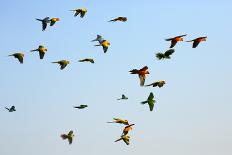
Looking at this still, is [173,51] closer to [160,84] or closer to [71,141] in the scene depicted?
[160,84]

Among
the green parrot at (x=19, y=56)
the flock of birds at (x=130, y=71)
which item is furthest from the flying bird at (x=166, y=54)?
the green parrot at (x=19, y=56)

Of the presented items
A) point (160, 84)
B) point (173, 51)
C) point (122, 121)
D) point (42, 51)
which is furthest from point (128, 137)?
point (42, 51)

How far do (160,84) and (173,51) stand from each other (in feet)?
14.3

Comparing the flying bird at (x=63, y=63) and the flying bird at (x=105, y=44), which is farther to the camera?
the flying bird at (x=63, y=63)

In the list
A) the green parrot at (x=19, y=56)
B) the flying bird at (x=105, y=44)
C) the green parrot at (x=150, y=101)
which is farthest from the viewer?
the green parrot at (x=19, y=56)

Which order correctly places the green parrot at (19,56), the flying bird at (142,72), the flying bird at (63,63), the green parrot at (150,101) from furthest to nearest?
the green parrot at (19,56), the flying bird at (63,63), the green parrot at (150,101), the flying bird at (142,72)

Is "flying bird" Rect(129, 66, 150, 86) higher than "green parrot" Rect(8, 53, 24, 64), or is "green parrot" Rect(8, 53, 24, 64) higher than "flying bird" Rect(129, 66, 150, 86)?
"green parrot" Rect(8, 53, 24, 64)

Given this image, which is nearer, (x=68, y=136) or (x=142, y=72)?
(x=142, y=72)

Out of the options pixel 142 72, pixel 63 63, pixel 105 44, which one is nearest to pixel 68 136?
pixel 63 63

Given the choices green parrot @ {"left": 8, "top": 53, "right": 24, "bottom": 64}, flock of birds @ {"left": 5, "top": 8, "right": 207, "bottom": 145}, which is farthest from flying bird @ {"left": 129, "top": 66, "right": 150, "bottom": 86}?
green parrot @ {"left": 8, "top": 53, "right": 24, "bottom": 64}

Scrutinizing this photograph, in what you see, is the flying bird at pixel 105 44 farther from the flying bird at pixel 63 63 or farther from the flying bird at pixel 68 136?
the flying bird at pixel 68 136

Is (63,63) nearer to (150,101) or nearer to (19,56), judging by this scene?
(19,56)

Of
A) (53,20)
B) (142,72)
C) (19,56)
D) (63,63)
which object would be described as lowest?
(142,72)

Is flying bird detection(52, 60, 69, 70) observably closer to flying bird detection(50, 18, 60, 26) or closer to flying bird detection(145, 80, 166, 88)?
flying bird detection(50, 18, 60, 26)
